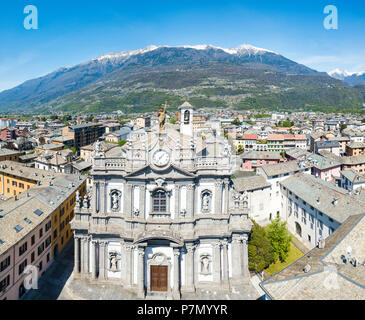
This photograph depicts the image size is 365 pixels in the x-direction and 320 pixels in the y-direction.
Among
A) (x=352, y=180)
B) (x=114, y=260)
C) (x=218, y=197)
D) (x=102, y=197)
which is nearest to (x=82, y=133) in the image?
(x=102, y=197)

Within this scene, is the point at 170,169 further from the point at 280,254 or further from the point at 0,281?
the point at 280,254

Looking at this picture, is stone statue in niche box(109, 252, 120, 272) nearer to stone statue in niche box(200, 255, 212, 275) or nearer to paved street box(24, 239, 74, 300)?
paved street box(24, 239, 74, 300)

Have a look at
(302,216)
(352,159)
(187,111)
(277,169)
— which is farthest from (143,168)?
(352,159)

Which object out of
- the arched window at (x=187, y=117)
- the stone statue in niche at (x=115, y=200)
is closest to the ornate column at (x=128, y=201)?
the stone statue in niche at (x=115, y=200)

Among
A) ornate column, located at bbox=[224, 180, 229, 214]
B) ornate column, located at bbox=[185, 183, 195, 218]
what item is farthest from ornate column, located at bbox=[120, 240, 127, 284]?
ornate column, located at bbox=[224, 180, 229, 214]

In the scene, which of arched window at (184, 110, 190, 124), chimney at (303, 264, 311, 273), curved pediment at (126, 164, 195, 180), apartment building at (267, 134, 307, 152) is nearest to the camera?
chimney at (303, 264, 311, 273)

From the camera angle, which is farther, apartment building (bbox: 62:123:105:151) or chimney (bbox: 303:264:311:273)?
apartment building (bbox: 62:123:105:151)

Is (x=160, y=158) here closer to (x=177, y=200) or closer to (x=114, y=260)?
(x=177, y=200)

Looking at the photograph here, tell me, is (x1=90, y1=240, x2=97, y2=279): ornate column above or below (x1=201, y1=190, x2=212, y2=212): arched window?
below
